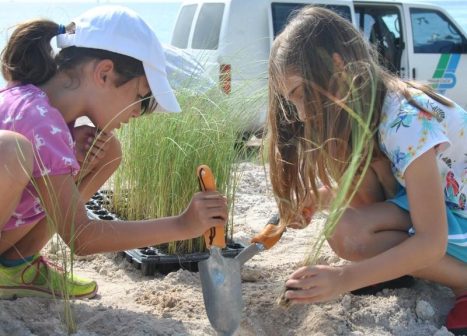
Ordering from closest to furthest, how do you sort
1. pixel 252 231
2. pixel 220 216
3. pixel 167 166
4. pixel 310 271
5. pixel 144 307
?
pixel 310 271
pixel 220 216
pixel 144 307
pixel 167 166
pixel 252 231

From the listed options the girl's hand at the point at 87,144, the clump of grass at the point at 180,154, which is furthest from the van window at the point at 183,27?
the girl's hand at the point at 87,144

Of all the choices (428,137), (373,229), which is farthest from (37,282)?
(428,137)

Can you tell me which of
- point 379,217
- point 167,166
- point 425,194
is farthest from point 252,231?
point 425,194

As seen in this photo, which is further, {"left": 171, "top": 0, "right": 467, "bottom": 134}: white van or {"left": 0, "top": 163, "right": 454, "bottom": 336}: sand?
{"left": 171, "top": 0, "right": 467, "bottom": 134}: white van

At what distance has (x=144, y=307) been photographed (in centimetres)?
213

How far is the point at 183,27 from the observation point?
7.43 metres

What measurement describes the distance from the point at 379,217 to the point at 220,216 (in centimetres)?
53

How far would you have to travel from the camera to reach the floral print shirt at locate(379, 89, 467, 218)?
1.94 meters

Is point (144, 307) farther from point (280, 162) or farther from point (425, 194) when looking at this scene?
point (425, 194)

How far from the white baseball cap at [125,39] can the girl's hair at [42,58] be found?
0.03 metres

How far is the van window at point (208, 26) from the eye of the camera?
6.55 m

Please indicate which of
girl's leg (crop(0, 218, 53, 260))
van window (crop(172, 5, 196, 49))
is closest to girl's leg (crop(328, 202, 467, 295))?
girl's leg (crop(0, 218, 53, 260))

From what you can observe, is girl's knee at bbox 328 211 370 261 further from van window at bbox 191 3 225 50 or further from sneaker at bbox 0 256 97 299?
van window at bbox 191 3 225 50

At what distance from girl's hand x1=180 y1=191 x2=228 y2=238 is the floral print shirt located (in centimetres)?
51
